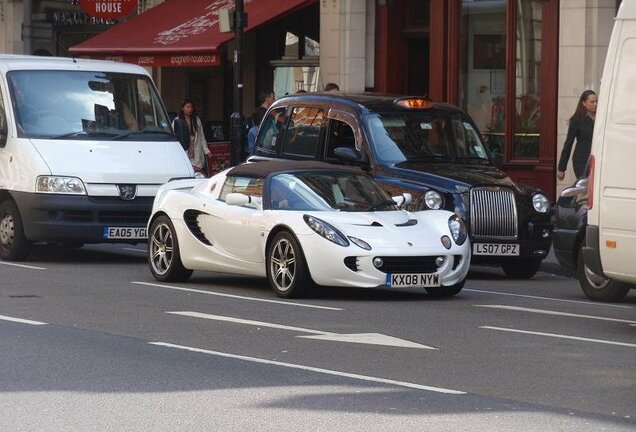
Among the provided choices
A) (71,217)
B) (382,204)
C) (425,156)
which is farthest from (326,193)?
(71,217)

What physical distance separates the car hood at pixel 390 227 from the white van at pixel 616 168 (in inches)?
93.1

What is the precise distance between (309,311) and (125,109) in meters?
6.83

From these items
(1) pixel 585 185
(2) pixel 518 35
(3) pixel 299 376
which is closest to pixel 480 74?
(2) pixel 518 35

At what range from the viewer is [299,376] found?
991cm

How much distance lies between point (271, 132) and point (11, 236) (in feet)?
11.0

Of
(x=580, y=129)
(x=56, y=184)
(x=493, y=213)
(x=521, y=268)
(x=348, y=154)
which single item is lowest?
(x=521, y=268)

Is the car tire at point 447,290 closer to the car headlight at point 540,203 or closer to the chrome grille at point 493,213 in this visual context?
the chrome grille at point 493,213

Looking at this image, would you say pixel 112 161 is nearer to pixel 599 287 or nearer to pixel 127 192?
pixel 127 192

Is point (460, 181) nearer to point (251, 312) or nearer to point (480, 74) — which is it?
point (251, 312)

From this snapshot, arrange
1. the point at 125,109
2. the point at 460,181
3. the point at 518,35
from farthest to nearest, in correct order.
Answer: the point at 518,35 → the point at 125,109 → the point at 460,181

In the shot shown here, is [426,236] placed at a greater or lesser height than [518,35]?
lesser

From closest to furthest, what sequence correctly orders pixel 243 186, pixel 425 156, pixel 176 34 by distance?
1. pixel 243 186
2. pixel 425 156
3. pixel 176 34

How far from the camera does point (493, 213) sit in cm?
1733

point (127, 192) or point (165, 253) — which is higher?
point (127, 192)
